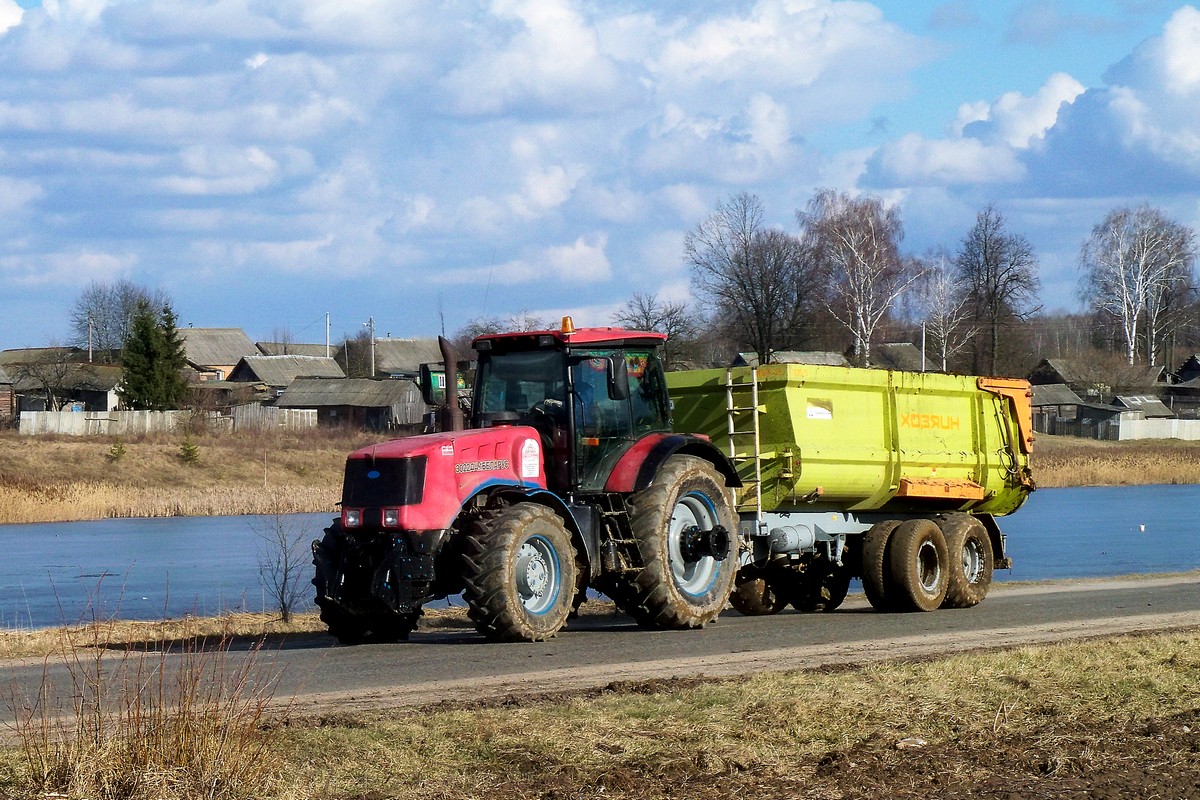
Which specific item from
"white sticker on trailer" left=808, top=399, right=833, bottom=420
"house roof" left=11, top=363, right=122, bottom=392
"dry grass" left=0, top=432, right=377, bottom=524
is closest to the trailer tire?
"white sticker on trailer" left=808, top=399, right=833, bottom=420

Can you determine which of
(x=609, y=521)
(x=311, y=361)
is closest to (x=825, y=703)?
(x=609, y=521)

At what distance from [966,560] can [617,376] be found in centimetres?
674

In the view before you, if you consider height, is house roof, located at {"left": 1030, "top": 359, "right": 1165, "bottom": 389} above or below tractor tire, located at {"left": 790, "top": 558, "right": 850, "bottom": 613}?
above

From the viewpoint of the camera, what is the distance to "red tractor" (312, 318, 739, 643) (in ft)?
40.3

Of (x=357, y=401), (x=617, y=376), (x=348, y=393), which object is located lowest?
(x=617, y=376)

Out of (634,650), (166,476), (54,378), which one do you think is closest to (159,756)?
(634,650)

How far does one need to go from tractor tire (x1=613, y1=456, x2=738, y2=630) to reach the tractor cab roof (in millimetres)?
1247

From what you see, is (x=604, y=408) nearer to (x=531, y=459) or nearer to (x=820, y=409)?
(x=531, y=459)

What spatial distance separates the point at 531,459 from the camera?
43.3 feet

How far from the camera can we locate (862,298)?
63.6 metres

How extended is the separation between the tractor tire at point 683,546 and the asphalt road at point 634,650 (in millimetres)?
251

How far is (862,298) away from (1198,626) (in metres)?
50.4

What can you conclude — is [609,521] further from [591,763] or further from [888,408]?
[591,763]

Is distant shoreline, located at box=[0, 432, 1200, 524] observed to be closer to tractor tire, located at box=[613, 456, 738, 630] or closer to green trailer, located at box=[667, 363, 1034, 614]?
green trailer, located at box=[667, 363, 1034, 614]
